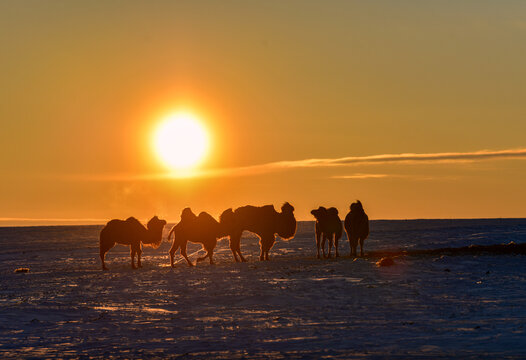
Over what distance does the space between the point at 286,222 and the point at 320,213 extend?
169 cm

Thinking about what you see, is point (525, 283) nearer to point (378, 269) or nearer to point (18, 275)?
point (378, 269)

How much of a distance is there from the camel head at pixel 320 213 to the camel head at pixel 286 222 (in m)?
1.45

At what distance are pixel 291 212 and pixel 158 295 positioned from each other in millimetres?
13490

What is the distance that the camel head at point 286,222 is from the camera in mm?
32312

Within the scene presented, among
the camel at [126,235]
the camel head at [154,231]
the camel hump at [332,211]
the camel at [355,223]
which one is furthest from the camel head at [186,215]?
the camel at [355,223]

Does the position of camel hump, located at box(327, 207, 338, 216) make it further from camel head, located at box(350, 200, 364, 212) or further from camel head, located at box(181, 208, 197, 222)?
camel head, located at box(181, 208, 197, 222)

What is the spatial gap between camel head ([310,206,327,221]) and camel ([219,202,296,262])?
146cm

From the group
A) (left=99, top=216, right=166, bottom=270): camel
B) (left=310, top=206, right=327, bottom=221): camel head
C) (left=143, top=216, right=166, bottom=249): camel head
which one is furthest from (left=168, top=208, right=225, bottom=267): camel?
(left=310, top=206, right=327, bottom=221): camel head

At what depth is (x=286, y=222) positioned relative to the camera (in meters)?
32.4

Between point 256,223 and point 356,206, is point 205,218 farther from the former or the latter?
point 356,206

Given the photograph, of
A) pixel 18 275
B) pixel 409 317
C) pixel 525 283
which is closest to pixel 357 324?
pixel 409 317

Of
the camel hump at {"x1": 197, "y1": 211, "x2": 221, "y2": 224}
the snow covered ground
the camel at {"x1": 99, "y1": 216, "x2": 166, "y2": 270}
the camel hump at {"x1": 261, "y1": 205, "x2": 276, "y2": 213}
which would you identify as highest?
the camel hump at {"x1": 261, "y1": 205, "x2": 276, "y2": 213}

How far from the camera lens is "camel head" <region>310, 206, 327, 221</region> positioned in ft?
103

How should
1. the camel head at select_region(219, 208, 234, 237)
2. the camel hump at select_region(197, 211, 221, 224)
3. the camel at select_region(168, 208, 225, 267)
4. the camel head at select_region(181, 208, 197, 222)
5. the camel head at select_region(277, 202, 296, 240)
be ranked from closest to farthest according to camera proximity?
the camel at select_region(168, 208, 225, 267)
the camel head at select_region(181, 208, 197, 222)
the camel hump at select_region(197, 211, 221, 224)
the camel head at select_region(219, 208, 234, 237)
the camel head at select_region(277, 202, 296, 240)
